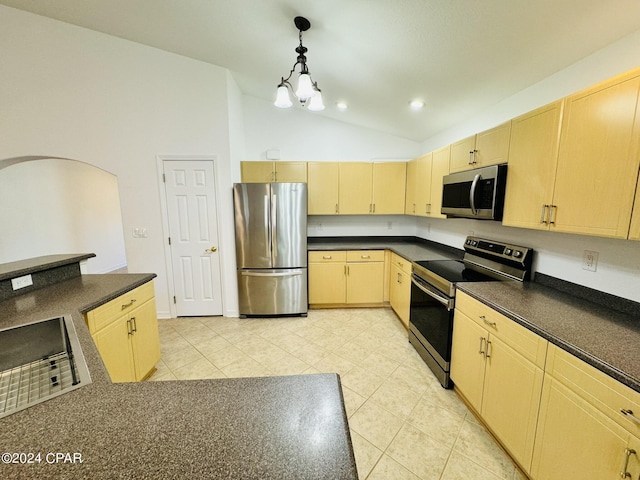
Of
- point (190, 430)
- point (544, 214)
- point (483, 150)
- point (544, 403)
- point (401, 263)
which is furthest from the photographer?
point (401, 263)

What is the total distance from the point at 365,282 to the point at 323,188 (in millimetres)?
1493

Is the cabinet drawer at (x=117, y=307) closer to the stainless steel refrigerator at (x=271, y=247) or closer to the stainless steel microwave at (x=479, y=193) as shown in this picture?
the stainless steel refrigerator at (x=271, y=247)

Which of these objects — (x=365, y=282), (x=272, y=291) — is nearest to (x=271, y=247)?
(x=272, y=291)

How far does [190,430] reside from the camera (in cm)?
66

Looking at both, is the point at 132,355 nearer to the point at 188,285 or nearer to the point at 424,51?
the point at 188,285

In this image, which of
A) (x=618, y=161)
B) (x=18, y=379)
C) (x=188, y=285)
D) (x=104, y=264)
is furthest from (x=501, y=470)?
(x=104, y=264)

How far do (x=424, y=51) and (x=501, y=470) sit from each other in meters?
2.73

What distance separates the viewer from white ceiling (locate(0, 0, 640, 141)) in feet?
4.50

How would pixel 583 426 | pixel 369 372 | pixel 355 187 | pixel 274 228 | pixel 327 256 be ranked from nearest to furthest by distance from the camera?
pixel 583 426, pixel 369 372, pixel 274 228, pixel 327 256, pixel 355 187

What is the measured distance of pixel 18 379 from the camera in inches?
38.4

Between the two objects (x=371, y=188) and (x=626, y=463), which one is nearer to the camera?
(x=626, y=463)

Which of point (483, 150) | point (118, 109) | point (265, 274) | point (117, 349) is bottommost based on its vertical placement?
point (117, 349)

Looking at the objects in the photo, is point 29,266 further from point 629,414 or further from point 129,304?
point 629,414

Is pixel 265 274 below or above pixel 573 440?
above
